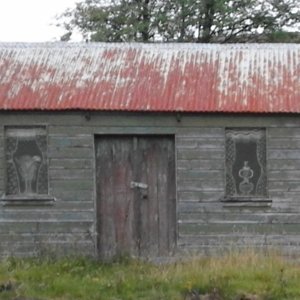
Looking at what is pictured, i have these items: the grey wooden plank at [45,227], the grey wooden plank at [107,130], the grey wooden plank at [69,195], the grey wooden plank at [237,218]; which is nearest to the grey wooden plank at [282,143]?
the grey wooden plank at [237,218]

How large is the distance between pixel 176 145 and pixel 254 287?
3.60 meters

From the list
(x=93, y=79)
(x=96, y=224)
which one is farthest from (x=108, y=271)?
(x=93, y=79)

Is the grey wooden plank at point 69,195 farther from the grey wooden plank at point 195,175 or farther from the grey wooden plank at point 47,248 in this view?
the grey wooden plank at point 195,175

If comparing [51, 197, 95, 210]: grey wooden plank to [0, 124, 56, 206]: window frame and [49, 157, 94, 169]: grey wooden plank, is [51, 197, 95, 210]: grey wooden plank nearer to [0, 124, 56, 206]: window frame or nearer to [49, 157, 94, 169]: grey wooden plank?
[0, 124, 56, 206]: window frame

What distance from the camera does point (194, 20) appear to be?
84.5ft

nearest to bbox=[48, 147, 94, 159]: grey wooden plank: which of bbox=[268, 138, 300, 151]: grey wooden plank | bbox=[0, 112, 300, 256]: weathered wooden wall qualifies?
bbox=[0, 112, 300, 256]: weathered wooden wall

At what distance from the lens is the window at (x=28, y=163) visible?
12.1 meters

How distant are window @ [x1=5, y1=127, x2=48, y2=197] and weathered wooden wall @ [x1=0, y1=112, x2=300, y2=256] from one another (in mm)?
133

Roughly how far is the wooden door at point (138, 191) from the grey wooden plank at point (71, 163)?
0.17 meters

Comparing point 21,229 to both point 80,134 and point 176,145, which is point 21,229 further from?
point 176,145

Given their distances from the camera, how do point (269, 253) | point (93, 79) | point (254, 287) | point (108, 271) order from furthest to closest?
point (93, 79) < point (269, 253) < point (108, 271) < point (254, 287)

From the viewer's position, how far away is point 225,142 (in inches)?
472

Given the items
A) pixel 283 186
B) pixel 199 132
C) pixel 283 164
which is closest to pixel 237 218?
pixel 283 186

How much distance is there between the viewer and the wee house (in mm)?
11898
